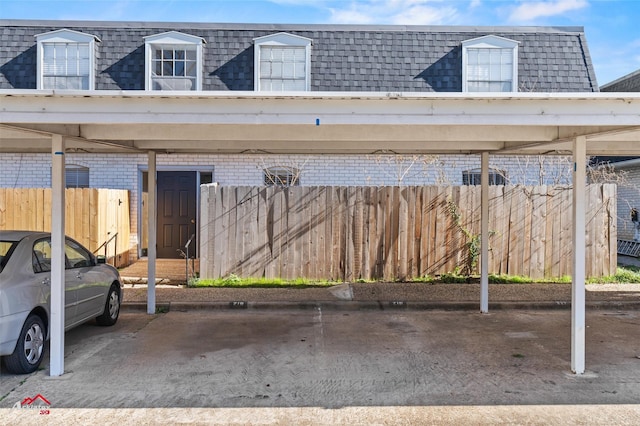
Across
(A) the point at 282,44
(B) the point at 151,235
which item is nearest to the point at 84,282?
(B) the point at 151,235

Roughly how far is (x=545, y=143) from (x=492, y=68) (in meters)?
7.10

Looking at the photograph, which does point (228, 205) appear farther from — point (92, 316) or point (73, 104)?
point (73, 104)

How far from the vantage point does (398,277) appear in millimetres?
10664

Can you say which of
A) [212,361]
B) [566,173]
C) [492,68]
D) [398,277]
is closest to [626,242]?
[566,173]

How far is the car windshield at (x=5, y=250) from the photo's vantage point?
530cm

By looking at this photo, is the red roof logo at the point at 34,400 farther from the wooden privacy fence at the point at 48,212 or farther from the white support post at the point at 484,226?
the wooden privacy fence at the point at 48,212

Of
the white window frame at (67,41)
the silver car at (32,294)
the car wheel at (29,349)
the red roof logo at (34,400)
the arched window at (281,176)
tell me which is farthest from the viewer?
the arched window at (281,176)

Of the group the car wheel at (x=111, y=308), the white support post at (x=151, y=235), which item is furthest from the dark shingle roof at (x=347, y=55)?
the car wheel at (x=111, y=308)

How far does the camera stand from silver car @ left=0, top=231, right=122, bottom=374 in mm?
5109

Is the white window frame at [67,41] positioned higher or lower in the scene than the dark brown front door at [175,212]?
higher

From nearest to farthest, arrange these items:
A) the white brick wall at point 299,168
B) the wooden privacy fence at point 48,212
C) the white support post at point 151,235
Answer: the white support post at point 151,235 → the wooden privacy fence at point 48,212 → the white brick wall at point 299,168

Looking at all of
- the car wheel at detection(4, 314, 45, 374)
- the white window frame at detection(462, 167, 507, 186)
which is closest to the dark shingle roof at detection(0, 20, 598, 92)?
the white window frame at detection(462, 167, 507, 186)

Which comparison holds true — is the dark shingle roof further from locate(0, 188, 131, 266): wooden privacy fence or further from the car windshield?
the car windshield

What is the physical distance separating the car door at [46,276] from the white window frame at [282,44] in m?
7.21
